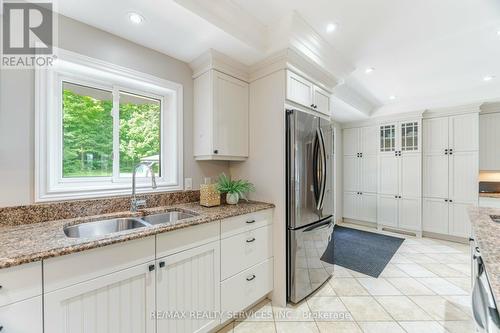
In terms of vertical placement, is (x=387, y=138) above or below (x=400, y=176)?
above

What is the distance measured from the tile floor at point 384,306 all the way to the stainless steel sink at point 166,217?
0.95 m

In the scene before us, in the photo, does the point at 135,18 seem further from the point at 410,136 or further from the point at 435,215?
the point at 435,215

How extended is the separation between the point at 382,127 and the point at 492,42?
2118mm

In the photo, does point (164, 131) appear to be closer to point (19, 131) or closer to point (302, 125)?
point (19, 131)

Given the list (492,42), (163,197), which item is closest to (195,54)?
(163,197)

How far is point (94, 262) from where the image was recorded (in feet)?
3.49

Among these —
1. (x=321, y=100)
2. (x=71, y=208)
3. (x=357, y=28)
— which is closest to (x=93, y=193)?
(x=71, y=208)

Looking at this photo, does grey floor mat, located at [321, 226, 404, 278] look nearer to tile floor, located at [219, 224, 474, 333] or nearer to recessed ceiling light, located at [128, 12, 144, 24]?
tile floor, located at [219, 224, 474, 333]

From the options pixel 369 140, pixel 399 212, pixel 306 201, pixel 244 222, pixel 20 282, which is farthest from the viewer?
pixel 369 140

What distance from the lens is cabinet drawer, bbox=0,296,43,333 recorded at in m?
0.85

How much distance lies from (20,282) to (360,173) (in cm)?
497

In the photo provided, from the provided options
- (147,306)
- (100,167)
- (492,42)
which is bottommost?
(147,306)

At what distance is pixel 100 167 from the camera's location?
1812mm

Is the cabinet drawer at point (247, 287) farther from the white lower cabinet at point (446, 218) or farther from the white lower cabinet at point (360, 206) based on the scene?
the white lower cabinet at point (446, 218)
